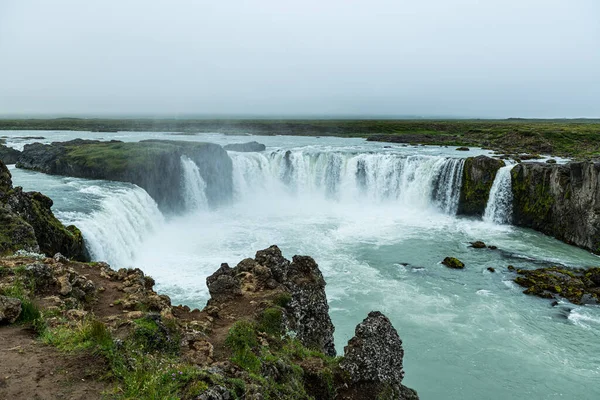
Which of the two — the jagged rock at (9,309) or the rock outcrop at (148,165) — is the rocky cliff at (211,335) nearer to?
the jagged rock at (9,309)

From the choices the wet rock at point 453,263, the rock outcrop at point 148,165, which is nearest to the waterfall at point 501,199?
the wet rock at point 453,263

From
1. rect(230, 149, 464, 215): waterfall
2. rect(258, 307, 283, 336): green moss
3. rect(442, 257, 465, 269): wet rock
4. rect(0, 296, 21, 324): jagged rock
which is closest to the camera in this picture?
rect(0, 296, 21, 324): jagged rock

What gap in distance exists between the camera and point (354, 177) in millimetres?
41906

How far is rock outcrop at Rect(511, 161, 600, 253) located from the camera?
2631cm


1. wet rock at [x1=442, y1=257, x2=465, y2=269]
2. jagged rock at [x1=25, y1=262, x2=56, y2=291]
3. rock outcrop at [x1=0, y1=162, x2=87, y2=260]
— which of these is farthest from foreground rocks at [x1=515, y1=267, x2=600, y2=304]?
rock outcrop at [x1=0, y1=162, x2=87, y2=260]

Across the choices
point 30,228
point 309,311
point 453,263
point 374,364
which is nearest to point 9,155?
point 30,228

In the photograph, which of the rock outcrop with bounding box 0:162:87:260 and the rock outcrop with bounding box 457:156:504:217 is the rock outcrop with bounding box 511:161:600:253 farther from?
the rock outcrop with bounding box 0:162:87:260

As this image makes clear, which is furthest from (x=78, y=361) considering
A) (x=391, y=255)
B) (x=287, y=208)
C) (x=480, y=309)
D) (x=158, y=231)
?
(x=287, y=208)

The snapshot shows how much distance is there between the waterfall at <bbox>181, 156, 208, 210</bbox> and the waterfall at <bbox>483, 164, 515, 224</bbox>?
2590 cm

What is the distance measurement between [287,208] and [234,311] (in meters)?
30.6

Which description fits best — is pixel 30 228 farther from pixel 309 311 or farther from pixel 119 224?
pixel 119 224

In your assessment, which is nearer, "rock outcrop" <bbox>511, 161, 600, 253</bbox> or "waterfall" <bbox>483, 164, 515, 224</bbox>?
"rock outcrop" <bbox>511, 161, 600, 253</bbox>

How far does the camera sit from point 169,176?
118ft

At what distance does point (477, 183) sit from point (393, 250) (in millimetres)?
13852
